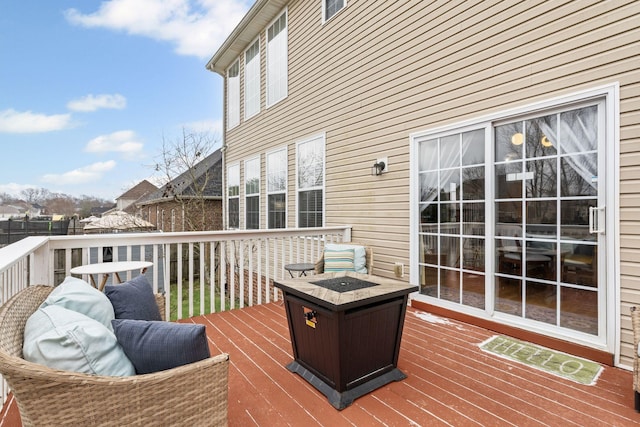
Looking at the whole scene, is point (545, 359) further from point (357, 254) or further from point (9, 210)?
point (9, 210)

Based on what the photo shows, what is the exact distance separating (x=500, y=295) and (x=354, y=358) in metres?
1.94

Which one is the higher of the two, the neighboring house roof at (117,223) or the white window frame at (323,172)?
the white window frame at (323,172)

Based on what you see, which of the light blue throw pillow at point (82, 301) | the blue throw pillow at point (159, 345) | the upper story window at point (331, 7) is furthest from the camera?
the upper story window at point (331, 7)

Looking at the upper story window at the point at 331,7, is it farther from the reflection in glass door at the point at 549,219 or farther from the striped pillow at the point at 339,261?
the striped pillow at the point at 339,261

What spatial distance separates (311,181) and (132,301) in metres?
4.33

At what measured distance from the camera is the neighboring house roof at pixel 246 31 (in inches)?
266

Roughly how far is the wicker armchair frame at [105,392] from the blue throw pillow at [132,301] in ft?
1.29

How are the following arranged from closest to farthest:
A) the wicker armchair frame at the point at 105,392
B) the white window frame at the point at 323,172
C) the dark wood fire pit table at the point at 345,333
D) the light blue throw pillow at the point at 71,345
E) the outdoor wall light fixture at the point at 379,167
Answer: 1. the wicker armchair frame at the point at 105,392
2. the light blue throw pillow at the point at 71,345
3. the dark wood fire pit table at the point at 345,333
4. the outdoor wall light fixture at the point at 379,167
5. the white window frame at the point at 323,172

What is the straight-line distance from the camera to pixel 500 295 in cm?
326

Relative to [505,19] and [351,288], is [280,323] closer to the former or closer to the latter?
[351,288]

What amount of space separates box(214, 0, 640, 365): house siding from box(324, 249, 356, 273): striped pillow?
0.49 meters

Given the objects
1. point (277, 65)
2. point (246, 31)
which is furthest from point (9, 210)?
point (277, 65)

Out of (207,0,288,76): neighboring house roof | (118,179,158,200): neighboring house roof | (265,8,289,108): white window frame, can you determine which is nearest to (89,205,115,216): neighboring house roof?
(118,179,158,200): neighboring house roof

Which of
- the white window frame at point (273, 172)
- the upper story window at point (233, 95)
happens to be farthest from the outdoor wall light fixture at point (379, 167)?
the upper story window at point (233, 95)
